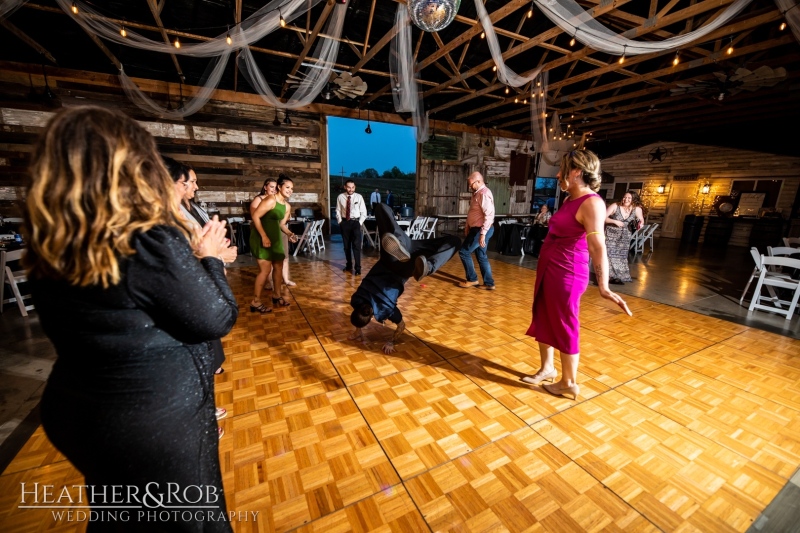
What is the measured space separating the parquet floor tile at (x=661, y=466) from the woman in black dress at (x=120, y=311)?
1.70 m

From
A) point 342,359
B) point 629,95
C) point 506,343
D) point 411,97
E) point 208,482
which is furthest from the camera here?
point 629,95

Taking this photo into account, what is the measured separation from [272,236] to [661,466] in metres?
3.36

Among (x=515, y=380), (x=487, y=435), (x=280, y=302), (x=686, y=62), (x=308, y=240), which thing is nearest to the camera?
(x=487, y=435)

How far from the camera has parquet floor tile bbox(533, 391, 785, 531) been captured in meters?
1.33

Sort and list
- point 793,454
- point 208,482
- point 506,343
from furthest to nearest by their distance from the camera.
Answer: point 506,343 → point 793,454 → point 208,482

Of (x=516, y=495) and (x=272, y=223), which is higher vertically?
(x=272, y=223)

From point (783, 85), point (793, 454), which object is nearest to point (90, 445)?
point (793, 454)

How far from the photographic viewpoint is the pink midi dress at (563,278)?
1.81m

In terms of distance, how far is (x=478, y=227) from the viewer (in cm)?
436

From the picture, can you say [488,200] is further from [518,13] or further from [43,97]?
[43,97]

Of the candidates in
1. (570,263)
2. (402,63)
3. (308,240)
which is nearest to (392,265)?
(570,263)

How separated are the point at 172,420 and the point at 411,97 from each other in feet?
18.0

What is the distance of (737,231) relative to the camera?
32.5 feet

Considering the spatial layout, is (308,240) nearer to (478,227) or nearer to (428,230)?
(428,230)
